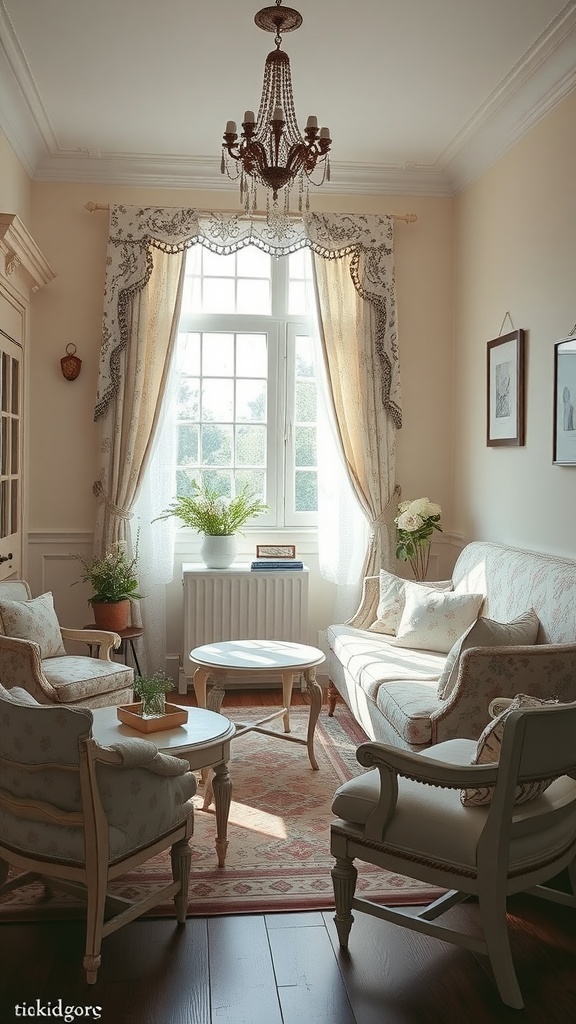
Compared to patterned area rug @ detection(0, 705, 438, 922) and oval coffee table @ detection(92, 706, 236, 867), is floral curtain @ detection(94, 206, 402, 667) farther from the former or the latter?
oval coffee table @ detection(92, 706, 236, 867)

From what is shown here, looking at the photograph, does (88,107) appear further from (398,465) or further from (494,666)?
(494,666)

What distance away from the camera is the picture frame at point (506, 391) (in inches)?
187

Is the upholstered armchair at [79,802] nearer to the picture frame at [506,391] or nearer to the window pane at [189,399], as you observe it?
the picture frame at [506,391]

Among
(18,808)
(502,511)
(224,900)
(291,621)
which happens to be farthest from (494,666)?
(291,621)

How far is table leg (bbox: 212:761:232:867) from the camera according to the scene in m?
3.25

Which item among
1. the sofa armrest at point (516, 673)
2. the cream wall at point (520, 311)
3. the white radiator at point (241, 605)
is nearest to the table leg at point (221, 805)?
the sofa armrest at point (516, 673)

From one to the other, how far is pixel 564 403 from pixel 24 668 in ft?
9.02

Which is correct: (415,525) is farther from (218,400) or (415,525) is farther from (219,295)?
(219,295)

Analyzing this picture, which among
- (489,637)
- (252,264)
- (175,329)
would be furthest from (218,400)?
(489,637)

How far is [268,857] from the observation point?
132 inches

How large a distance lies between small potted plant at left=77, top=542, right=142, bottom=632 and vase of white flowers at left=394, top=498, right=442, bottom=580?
5.40 ft

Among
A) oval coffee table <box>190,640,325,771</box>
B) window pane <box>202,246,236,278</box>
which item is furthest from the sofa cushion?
window pane <box>202,246,236,278</box>

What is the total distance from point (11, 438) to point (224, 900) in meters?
3.07

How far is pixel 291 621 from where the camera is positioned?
19.2 feet
